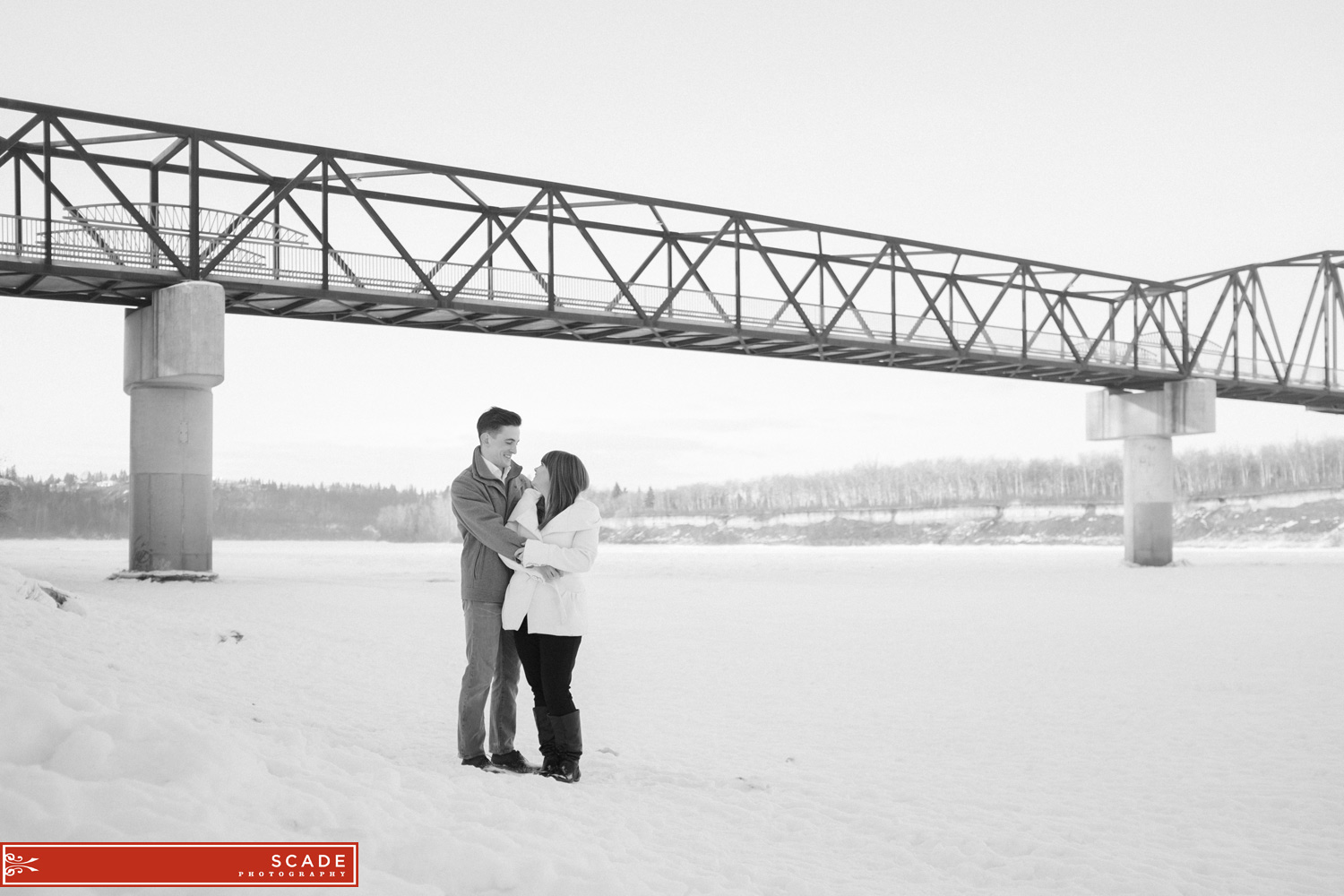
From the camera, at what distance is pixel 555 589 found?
22.6 feet

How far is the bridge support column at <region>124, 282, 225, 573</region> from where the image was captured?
25.8 meters

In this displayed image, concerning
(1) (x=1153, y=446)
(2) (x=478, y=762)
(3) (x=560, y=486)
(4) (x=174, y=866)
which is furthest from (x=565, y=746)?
(1) (x=1153, y=446)

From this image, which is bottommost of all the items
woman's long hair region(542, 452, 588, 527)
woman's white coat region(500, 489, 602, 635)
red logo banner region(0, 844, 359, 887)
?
red logo banner region(0, 844, 359, 887)

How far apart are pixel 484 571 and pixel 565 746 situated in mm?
1154

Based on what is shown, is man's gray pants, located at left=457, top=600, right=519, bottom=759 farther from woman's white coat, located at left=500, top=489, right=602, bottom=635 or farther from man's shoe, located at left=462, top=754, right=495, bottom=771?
woman's white coat, located at left=500, top=489, right=602, bottom=635

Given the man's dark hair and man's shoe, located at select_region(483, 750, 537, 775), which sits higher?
the man's dark hair

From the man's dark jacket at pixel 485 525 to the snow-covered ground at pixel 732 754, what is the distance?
1.11m

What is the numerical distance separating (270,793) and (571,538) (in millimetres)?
2212

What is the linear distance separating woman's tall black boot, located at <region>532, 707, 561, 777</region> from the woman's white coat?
55cm

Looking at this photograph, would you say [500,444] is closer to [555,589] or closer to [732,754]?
[555,589]

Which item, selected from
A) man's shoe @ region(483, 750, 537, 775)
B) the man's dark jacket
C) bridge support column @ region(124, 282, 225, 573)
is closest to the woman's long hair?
the man's dark jacket

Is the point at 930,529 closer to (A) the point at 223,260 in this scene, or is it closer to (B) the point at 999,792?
(A) the point at 223,260

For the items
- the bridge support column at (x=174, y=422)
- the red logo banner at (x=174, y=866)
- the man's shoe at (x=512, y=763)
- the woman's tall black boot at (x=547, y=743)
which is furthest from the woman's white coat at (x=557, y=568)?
the bridge support column at (x=174, y=422)

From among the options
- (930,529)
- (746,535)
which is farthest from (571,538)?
(746,535)
